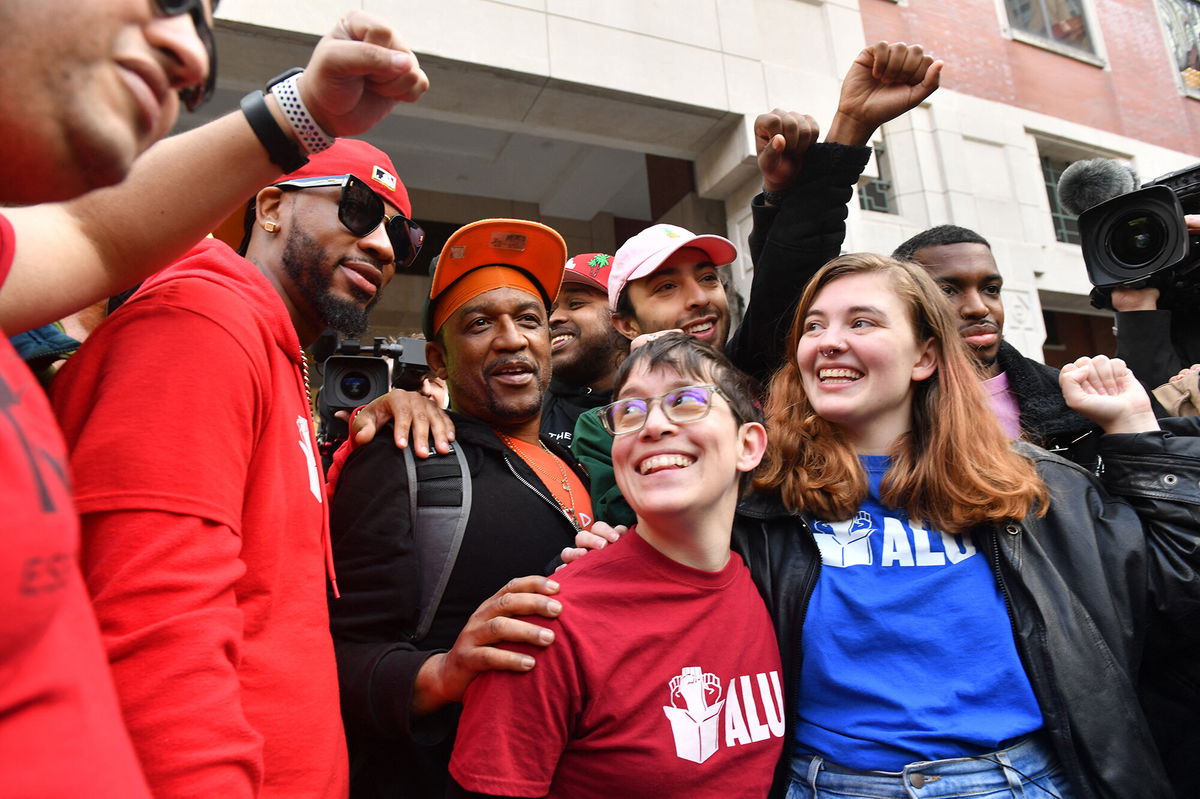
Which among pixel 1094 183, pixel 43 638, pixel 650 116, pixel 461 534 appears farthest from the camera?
pixel 650 116

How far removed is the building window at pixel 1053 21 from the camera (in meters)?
10.5

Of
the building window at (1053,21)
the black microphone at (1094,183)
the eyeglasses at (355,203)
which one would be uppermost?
the building window at (1053,21)

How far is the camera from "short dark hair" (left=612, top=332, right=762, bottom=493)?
74.6 inches

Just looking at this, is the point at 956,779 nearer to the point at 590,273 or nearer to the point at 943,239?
the point at 943,239

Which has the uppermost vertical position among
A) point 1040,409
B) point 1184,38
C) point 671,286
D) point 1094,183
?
point 1184,38

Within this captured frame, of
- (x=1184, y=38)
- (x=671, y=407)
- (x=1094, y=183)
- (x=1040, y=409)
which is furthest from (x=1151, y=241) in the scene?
(x=1184, y=38)

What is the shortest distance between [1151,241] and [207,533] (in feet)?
10.5

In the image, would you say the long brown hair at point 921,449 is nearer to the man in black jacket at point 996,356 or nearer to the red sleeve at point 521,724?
the man in black jacket at point 996,356

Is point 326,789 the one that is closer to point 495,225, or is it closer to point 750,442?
point 750,442

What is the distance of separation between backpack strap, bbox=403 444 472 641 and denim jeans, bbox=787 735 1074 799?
956mm

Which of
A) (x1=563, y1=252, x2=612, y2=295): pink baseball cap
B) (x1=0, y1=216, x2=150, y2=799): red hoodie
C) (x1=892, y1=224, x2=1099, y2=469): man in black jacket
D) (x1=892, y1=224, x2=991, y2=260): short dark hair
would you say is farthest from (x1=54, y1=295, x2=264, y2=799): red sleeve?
(x1=563, y1=252, x2=612, y2=295): pink baseball cap

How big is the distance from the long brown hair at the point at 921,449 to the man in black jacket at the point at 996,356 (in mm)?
496

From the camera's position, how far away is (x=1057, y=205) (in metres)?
10.4

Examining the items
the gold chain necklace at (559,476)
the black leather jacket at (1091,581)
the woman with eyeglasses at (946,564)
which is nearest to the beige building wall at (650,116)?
the gold chain necklace at (559,476)
